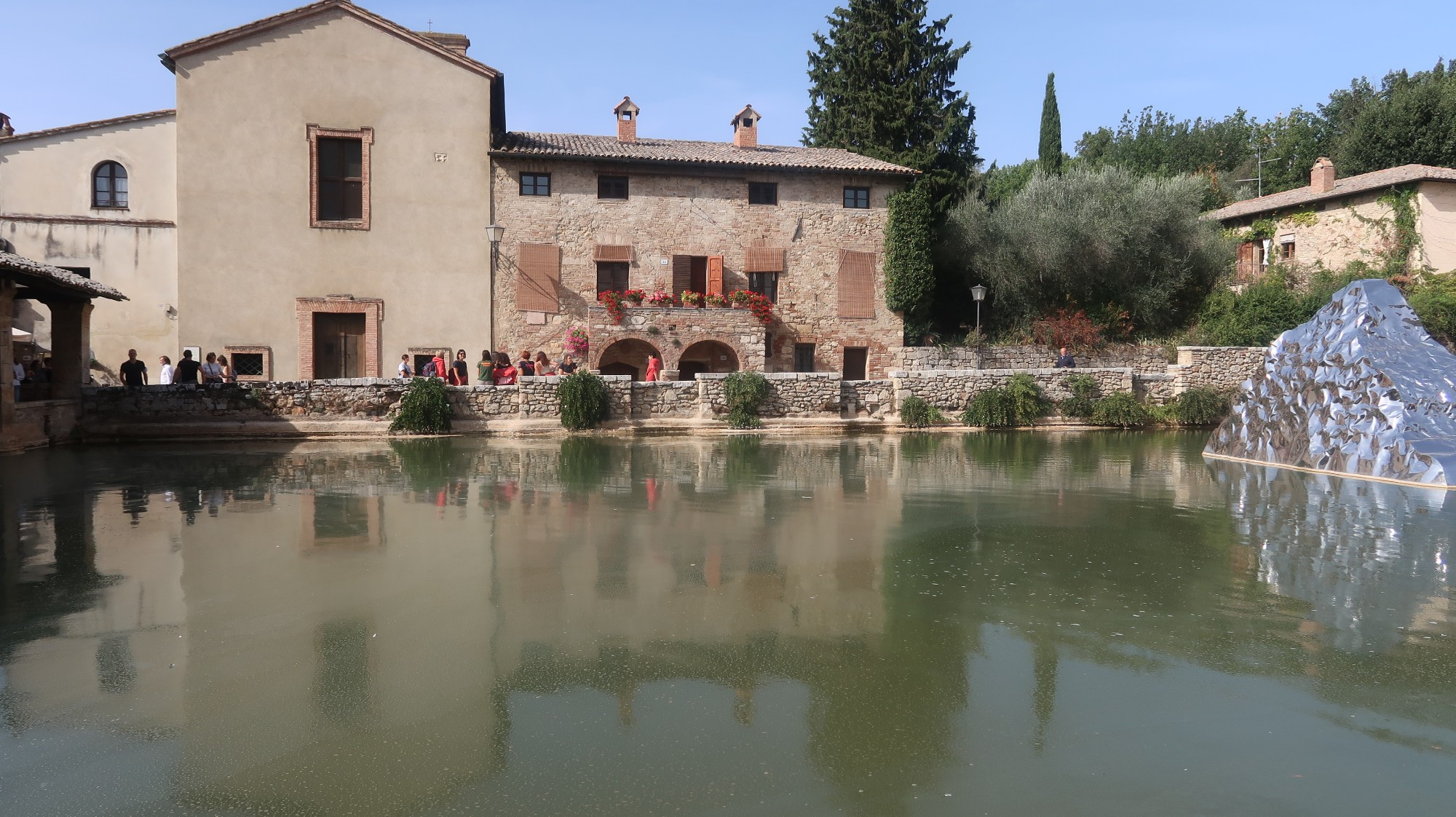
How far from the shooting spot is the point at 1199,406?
21.8 meters

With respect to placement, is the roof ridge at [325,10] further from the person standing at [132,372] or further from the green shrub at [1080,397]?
the green shrub at [1080,397]

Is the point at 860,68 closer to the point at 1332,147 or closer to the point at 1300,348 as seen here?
the point at 1300,348

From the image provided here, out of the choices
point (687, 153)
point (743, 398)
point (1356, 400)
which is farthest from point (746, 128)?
point (1356, 400)

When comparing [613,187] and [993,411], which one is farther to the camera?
[613,187]

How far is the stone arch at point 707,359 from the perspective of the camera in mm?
25641

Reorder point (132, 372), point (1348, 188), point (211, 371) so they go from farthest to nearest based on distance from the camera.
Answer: point (1348, 188), point (211, 371), point (132, 372)

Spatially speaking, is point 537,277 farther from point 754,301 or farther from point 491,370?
point 754,301

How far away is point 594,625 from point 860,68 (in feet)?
87.5

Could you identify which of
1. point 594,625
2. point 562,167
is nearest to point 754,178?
point 562,167

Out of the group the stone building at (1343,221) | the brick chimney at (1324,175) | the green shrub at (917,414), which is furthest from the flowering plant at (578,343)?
the brick chimney at (1324,175)

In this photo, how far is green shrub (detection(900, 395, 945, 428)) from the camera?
2077cm

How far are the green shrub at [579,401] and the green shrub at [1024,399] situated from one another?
9338mm

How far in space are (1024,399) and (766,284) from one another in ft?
27.0

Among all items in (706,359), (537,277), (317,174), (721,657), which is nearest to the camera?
(721,657)
